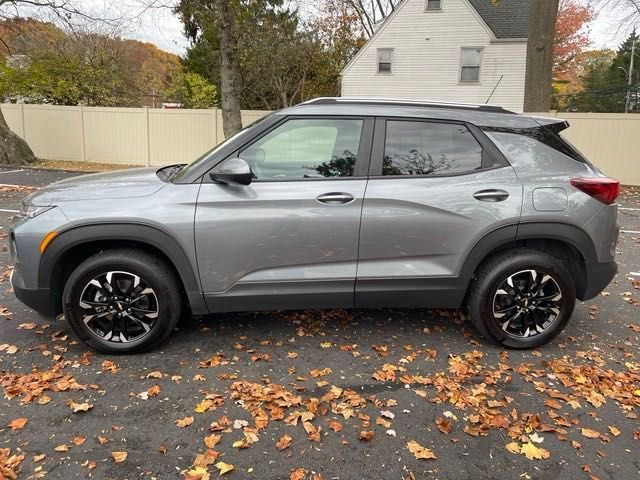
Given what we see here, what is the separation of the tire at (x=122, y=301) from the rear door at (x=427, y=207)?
1.40 metres

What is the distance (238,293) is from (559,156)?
257 centimetres

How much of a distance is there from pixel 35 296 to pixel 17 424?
0.97 metres

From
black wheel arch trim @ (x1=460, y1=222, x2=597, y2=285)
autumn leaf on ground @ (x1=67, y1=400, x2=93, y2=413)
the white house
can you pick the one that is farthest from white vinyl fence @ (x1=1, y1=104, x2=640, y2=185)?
autumn leaf on ground @ (x1=67, y1=400, x2=93, y2=413)

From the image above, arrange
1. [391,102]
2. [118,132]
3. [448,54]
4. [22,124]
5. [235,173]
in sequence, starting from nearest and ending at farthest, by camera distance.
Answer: [235,173], [391,102], [118,132], [22,124], [448,54]

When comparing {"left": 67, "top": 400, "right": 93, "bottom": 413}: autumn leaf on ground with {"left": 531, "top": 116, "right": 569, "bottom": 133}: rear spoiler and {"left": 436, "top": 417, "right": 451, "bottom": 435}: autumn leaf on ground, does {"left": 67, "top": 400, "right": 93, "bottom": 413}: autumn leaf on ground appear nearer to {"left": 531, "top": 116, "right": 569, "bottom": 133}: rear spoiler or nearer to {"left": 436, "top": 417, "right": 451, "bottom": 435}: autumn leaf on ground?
{"left": 436, "top": 417, "right": 451, "bottom": 435}: autumn leaf on ground

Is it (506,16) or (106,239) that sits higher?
(506,16)

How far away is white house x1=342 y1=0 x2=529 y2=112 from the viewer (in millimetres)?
22812

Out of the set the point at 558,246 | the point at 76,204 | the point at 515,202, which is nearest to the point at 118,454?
the point at 76,204

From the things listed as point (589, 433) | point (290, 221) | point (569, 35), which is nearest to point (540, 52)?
point (290, 221)

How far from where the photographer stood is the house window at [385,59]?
79.7 ft

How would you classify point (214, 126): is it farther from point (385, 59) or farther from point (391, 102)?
point (391, 102)

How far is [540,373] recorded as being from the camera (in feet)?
11.7

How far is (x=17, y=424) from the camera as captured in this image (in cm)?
290

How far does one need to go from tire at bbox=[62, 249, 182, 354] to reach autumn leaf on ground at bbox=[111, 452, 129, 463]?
1096mm
